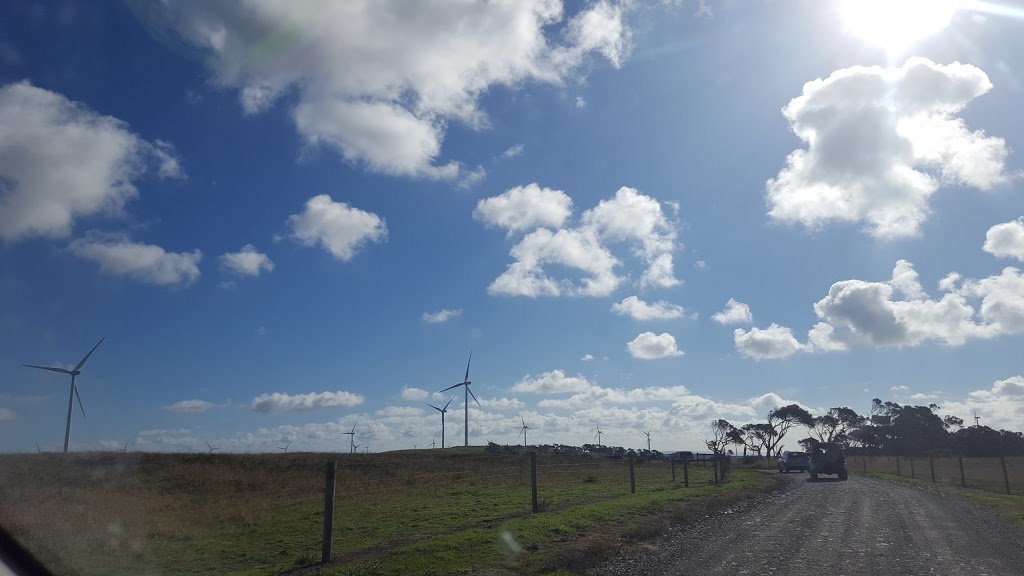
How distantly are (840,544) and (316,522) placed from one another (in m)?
12.9

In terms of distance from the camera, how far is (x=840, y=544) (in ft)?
42.4

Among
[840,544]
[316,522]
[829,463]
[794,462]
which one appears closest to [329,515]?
[316,522]

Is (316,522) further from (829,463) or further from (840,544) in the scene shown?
(829,463)

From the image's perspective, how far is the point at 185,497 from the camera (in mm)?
25609

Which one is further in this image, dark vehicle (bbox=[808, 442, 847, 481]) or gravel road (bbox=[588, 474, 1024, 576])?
dark vehicle (bbox=[808, 442, 847, 481])

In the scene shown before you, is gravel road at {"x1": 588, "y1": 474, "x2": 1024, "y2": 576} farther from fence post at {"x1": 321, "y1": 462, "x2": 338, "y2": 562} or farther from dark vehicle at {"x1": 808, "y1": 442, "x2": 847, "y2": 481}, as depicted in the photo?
dark vehicle at {"x1": 808, "y1": 442, "x2": 847, "y2": 481}

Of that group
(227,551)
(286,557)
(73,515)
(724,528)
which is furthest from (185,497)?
(724,528)

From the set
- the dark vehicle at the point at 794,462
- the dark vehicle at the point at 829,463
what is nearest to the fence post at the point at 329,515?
the dark vehicle at the point at 829,463

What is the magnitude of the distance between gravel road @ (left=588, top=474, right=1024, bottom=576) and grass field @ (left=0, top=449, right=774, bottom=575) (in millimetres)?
1095

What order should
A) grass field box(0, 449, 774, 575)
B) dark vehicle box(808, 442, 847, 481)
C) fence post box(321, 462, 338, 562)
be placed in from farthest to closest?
dark vehicle box(808, 442, 847, 481) → grass field box(0, 449, 774, 575) → fence post box(321, 462, 338, 562)

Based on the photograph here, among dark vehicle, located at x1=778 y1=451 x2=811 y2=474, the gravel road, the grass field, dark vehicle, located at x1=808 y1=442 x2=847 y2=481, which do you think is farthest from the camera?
dark vehicle, located at x1=778 y1=451 x2=811 y2=474

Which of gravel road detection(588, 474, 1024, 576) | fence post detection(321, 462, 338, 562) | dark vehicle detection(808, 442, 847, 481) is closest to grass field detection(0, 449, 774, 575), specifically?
fence post detection(321, 462, 338, 562)

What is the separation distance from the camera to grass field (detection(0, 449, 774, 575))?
11.3 meters

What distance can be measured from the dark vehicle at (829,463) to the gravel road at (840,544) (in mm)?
19070
